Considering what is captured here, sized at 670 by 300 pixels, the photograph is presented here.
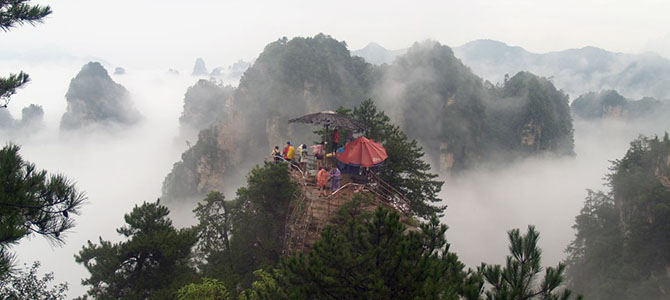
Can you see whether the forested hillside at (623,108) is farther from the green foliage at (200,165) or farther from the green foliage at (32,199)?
the green foliage at (32,199)

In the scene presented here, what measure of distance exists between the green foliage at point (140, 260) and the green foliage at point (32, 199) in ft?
19.3

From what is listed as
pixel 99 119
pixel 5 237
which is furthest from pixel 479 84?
pixel 99 119

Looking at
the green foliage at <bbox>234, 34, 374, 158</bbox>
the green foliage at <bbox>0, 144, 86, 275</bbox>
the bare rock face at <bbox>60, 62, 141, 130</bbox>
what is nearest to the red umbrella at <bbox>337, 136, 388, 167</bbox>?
the green foliage at <bbox>0, 144, 86, 275</bbox>

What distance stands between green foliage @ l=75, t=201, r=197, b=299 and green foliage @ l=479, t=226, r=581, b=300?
9.06m

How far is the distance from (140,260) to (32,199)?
713cm

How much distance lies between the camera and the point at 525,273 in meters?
5.95

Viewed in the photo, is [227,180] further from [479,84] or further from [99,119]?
[99,119]

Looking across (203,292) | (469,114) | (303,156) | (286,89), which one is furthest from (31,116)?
(203,292)

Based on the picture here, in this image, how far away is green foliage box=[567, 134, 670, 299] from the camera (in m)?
24.1

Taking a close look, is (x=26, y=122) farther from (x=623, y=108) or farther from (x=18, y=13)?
(x=623, y=108)

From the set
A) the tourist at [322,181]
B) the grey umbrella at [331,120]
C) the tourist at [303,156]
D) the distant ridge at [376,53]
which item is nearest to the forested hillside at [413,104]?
the tourist at [303,156]

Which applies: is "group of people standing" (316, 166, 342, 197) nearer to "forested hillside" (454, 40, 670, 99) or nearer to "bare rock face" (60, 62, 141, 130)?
"bare rock face" (60, 62, 141, 130)

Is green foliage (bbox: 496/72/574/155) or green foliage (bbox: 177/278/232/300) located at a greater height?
green foliage (bbox: 496/72/574/155)

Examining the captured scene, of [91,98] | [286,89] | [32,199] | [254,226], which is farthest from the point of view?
[91,98]
